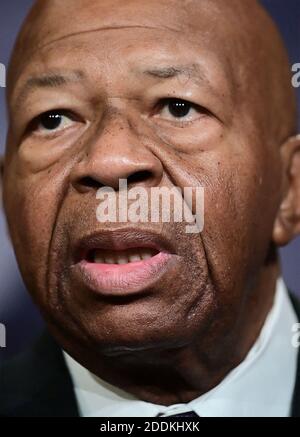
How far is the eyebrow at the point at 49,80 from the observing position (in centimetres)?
118

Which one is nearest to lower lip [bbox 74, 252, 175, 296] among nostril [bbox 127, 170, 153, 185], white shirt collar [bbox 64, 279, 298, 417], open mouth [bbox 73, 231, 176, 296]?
open mouth [bbox 73, 231, 176, 296]

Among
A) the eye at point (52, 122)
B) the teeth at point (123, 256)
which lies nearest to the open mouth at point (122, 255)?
the teeth at point (123, 256)

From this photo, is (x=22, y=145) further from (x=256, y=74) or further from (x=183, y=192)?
(x=256, y=74)

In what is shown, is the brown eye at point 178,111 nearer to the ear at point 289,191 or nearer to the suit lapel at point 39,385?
the ear at point 289,191

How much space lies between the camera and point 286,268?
134cm

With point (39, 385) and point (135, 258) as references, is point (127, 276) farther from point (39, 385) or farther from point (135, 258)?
point (39, 385)

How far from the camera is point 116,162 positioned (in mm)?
1137

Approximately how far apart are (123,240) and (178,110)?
0.24 m

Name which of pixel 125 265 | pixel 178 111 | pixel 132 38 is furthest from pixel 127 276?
pixel 132 38

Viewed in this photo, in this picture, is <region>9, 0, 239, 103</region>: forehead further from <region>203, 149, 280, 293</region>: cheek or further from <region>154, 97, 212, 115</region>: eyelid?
<region>203, 149, 280, 293</region>: cheek

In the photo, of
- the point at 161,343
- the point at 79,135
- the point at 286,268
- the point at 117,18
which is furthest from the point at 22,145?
the point at 286,268

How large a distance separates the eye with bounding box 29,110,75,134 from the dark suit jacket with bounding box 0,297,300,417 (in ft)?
1.30

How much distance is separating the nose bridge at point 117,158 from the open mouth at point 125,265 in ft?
0.30

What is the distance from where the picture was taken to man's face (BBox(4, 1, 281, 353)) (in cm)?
116
